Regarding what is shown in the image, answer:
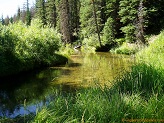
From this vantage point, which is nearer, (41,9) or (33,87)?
(33,87)

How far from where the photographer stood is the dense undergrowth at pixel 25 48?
1758cm

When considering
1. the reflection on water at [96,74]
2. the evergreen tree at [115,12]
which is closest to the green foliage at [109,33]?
the evergreen tree at [115,12]

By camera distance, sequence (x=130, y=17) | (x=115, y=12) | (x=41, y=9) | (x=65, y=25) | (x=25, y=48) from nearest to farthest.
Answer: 1. (x=25, y=48)
2. (x=130, y=17)
3. (x=115, y=12)
4. (x=65, y=25)
5. (x=41, y=9)

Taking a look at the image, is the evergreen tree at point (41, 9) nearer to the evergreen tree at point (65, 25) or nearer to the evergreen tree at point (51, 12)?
the evergreen tree at point (51, 12)

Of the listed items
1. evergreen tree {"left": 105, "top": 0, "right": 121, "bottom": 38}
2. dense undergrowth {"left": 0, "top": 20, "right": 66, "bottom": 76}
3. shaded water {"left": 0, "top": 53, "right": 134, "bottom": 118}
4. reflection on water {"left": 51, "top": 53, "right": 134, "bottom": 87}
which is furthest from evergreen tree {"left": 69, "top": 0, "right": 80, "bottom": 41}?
shaded water {"left": 0, "top": 53, "right": 134, "bottom": 118}

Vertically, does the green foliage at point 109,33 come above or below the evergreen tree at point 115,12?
below

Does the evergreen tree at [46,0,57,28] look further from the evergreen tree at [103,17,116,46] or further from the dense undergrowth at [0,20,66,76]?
the dense undergrowth at [0,20,66,76]

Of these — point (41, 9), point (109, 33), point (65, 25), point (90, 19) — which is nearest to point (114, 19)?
point (90, 19)

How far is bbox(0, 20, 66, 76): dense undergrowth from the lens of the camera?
17.6m

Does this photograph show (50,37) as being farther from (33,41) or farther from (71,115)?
(71,115)

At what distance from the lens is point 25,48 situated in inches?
805

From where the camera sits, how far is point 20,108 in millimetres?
9844

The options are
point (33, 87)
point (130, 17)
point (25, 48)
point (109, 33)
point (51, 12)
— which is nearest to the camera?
point (33, 87)

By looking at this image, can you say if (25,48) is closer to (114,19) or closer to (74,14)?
(114,19)
